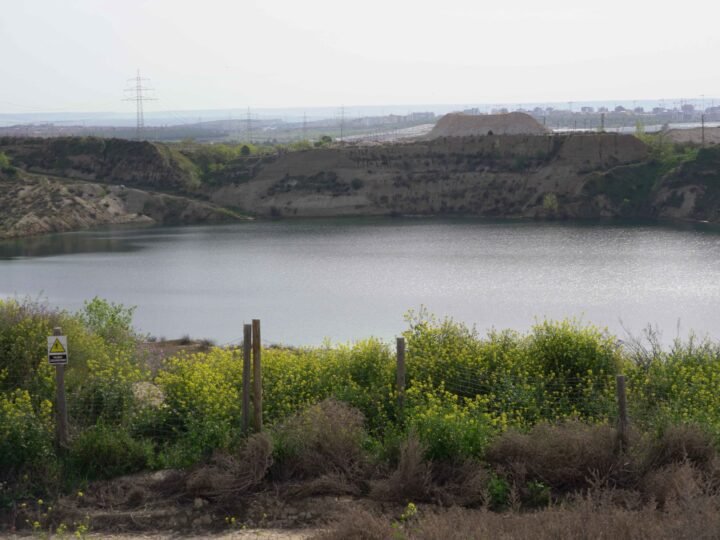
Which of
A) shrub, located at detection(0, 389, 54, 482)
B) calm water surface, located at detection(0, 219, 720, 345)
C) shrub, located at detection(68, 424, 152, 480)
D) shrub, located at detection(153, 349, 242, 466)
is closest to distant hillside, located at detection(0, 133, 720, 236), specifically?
calm water surface, located at detection(0, 219, 720, 345)

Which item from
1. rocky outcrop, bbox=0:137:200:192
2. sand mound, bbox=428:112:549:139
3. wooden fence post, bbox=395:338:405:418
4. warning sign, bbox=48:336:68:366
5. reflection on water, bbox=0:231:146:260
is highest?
sand mound, bbox=428:112:549:139

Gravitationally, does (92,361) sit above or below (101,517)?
above

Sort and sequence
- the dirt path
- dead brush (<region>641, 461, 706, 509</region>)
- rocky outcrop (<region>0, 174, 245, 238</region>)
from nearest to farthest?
dead brush (<region>641, 461, 706, 509</region>)
the dirt path
rocky outcrop (<region>0, 174, 245, 238</region>)

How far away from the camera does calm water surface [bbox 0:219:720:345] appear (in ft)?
95.4

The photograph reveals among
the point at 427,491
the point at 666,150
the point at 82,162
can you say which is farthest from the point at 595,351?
the point at 82,162

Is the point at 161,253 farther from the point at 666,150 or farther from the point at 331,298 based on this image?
the point at 666,150

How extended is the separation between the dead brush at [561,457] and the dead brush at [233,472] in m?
2.32

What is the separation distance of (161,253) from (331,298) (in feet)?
62.1

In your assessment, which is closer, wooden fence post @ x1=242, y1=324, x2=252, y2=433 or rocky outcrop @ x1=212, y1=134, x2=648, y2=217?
wooden fence post @ x1=242, y1=324, x2=252, y2=433

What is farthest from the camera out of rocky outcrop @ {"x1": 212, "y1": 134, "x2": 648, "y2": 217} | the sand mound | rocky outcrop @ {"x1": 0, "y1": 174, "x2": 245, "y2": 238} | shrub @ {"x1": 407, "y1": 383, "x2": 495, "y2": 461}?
the sand mound

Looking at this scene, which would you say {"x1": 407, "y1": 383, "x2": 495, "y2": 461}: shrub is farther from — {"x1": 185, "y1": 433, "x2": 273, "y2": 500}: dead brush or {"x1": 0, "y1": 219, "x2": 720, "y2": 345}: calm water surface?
{"x1": 0, "y1": 219, "x2": 720, "y2": 345}: calm water surface

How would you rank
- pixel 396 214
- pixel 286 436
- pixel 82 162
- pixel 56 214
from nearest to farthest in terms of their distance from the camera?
pixel 286 436 < pixel 56 214 < pixel 396 214 < pixel 82 162

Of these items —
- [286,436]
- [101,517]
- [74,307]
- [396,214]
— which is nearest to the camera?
[101,517]

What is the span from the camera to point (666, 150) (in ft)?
227
